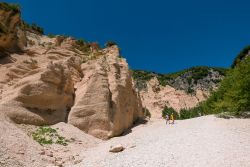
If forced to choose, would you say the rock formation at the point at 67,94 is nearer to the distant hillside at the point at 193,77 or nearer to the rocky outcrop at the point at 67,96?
the rocky outcrop at the point at 67,96

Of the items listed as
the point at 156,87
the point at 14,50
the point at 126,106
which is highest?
the point at 156,87

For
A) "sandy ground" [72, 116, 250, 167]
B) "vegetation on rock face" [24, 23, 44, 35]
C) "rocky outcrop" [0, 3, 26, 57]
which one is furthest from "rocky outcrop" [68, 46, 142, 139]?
"vegetation on rock face" [24, 23, 44, 35]

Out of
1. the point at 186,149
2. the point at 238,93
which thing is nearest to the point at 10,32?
the point at 238,93

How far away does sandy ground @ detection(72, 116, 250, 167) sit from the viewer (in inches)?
631

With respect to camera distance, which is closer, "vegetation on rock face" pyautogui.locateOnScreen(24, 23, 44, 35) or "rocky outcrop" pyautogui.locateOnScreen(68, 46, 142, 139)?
"rocky outcrop" pyautogui.locateOnScreen(68, 46, 142, 139)

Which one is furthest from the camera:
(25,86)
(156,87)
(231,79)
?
(156,87)

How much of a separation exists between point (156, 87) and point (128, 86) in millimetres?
63661

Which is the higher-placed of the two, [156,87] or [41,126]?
[156,87]

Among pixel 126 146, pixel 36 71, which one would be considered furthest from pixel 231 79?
pixel 36 71

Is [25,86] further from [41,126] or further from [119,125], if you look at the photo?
[119,125]

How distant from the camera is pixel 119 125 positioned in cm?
2753

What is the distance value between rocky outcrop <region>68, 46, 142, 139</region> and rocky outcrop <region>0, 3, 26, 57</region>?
373 inches

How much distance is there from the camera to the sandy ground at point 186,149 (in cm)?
1602

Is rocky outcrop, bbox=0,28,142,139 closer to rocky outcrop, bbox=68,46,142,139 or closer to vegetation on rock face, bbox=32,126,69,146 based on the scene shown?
Result: rocky outcrop, bbox=68,46,142,139
